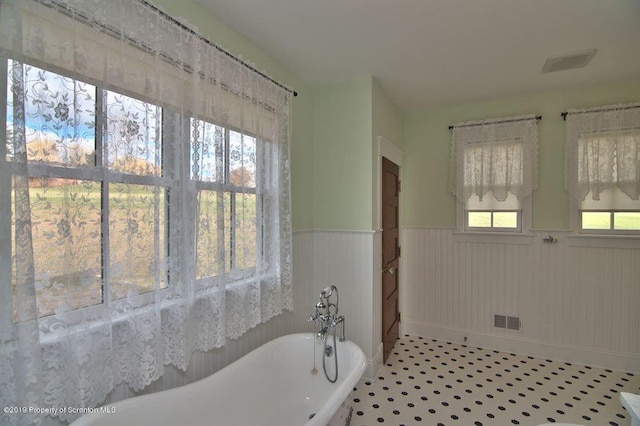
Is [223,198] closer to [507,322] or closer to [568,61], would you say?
[568,61]

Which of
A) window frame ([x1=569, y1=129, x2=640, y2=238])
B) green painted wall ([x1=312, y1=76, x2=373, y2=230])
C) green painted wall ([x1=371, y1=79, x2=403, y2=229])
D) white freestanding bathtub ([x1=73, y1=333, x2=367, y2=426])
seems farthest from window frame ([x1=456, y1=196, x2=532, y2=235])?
white freestanding bathtub ([x1=73, y1=333, x2=367, y2=426])

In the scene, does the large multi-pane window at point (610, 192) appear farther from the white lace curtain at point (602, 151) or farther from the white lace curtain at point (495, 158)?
the white lace curtain at point (495, 158)

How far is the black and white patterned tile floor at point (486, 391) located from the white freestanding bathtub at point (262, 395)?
44 centimetres

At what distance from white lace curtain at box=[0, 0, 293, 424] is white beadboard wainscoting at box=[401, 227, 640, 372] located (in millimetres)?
2413

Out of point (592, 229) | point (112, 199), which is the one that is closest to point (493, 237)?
point (592, 229)

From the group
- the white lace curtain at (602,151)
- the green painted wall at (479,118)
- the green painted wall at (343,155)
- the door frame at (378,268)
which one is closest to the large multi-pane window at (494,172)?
the green painted wall at (479,118)

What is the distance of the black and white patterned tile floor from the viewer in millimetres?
→ 2158

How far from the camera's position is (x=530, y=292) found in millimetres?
3170

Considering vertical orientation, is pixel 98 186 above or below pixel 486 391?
above

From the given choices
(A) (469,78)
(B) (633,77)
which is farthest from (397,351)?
(B) (633,77)

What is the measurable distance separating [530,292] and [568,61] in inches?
87.4

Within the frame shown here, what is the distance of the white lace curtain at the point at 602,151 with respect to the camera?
2758 millimetres

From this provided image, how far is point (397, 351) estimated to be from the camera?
10.6 feet

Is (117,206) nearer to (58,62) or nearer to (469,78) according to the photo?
(58,62)
